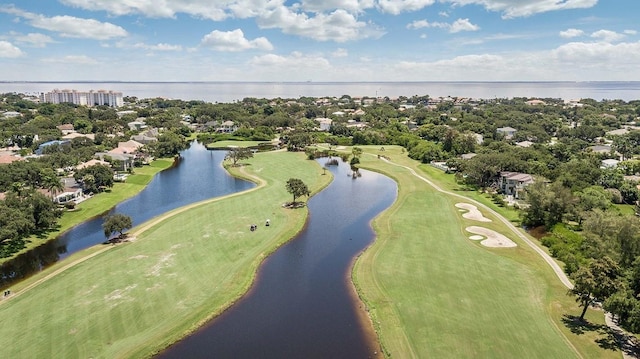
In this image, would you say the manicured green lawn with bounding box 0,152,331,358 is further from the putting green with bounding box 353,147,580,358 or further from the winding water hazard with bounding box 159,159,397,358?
the putting green with bounding box 353,147,580,358

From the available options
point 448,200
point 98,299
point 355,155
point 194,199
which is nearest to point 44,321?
point 98,299

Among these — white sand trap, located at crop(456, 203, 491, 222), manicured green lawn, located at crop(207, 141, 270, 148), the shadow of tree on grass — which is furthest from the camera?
manicured green lawn, located at crop(207, 141, 270, 148)

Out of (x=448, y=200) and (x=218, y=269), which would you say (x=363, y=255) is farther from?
(x=448, y=200)

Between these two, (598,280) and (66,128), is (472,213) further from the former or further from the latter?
(66,128)

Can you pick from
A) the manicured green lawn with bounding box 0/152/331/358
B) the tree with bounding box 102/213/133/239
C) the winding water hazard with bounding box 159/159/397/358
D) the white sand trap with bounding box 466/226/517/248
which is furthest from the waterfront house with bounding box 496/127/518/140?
the tree with bounding box 102/213/133/239

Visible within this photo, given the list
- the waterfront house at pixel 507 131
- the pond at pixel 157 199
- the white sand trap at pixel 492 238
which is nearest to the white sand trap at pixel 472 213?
the white sand trap at pixel 492 238
